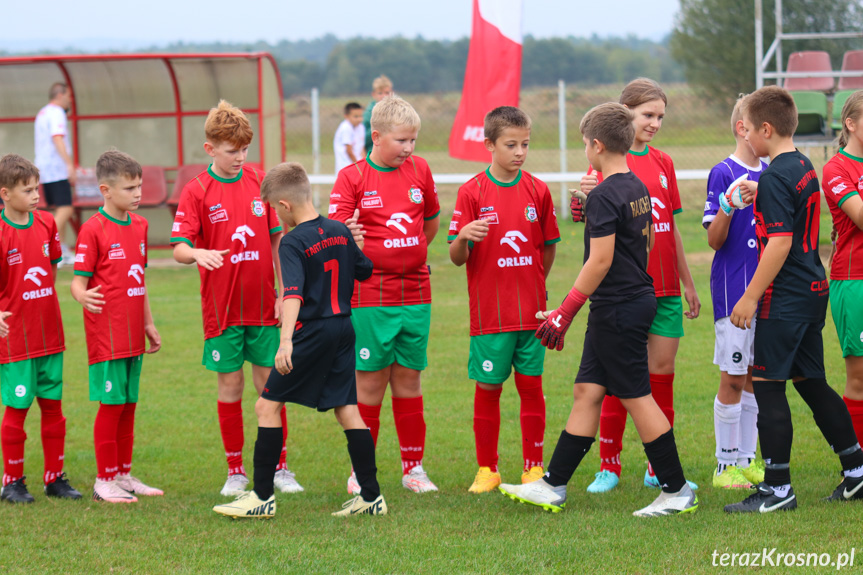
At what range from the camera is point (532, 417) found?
4.92 m

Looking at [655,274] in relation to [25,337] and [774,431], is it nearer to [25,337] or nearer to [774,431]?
[774,431]

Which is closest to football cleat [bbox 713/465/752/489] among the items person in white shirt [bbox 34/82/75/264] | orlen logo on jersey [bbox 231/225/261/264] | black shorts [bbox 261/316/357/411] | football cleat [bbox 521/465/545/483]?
football cleat [bbox 521/465/545/483]

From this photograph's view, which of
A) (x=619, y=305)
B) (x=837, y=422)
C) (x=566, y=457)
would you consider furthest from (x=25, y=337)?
(x=837, y=422)

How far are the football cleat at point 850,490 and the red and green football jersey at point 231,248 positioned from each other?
10.00 ft

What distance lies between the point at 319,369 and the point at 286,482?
3.47 feet

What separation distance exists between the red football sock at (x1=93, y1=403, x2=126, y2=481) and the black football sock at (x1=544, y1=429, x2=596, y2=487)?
2391 mm

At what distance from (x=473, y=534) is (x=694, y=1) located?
3584 cm

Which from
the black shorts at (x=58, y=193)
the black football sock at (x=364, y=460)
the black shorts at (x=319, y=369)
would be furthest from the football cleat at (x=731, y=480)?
the black shorts at (x=58, y=193)

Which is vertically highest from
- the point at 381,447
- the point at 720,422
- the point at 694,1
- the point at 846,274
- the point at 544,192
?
the point at 694,1

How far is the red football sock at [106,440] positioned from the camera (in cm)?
496

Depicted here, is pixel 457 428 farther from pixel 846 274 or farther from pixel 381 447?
pixel 846 274

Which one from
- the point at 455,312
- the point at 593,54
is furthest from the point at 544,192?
the point at 593,54

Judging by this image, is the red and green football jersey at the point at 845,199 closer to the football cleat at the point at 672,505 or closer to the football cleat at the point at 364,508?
the football cleat at the point at 672,505

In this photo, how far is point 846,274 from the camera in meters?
4.59
